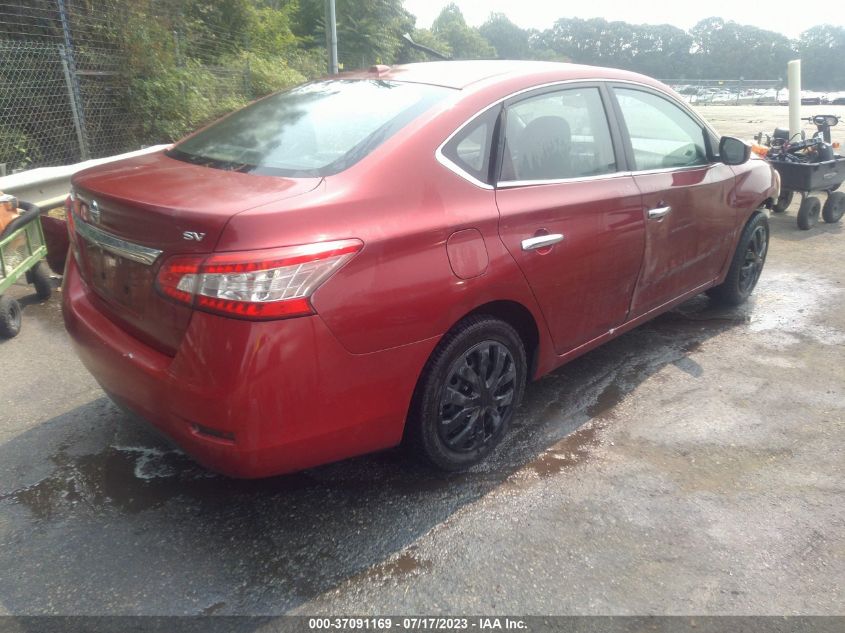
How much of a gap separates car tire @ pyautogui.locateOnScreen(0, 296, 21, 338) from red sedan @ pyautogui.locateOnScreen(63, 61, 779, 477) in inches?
69.2

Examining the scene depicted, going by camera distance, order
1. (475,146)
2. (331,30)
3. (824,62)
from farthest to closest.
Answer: (824,62) → (331,30) → (475,146)

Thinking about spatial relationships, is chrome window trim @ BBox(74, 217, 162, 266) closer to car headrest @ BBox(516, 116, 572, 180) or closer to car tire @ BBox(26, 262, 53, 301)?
car headrest @ BBox(516, 116, 572, 180)

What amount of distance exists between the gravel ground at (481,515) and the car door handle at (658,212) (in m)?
0.97

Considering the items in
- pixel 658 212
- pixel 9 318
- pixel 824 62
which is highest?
pixel 824 62

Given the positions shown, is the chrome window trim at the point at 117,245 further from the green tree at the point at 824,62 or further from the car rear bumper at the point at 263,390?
the green tree at the point at 824,62

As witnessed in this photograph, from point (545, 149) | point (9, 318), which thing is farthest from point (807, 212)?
point (9, 318)

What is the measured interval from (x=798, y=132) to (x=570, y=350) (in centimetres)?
673

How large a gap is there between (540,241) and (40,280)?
3943 mm

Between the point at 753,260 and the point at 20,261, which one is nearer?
the point at 20,261

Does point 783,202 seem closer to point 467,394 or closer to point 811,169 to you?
point 811,169

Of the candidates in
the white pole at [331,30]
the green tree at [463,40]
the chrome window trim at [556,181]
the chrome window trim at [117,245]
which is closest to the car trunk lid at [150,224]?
the chrome window trim at [117,245]

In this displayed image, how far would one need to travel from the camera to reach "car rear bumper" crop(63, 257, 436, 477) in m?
2.17

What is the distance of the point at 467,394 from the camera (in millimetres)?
2924

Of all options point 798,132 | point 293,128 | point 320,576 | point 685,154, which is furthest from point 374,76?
point 798,132
